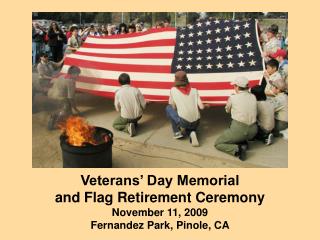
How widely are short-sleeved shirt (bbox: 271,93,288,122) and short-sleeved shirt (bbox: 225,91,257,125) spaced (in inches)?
29.2

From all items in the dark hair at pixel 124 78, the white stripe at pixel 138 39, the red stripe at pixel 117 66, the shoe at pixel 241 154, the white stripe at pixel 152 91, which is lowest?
the shoe at pixel 241 154

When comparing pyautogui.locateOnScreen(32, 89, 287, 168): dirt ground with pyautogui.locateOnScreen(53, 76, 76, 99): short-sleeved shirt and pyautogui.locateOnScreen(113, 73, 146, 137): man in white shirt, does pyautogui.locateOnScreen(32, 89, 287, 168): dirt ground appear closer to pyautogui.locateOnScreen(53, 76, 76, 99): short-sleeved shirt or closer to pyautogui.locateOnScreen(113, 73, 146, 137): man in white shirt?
pyautogui.locateOnScreen(113, 73, 146, 137): man in white shirt

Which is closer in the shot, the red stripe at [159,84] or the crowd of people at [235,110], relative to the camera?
the crowd of people at [235,110]

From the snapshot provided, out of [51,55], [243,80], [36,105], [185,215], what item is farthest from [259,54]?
[51,55]

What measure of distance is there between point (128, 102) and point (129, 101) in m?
0.02

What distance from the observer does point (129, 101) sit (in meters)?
5.39

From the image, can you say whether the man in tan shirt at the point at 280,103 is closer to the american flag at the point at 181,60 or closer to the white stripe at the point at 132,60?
the american flag at the point at 181,60

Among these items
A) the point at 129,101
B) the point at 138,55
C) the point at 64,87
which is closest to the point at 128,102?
the point at 129,101

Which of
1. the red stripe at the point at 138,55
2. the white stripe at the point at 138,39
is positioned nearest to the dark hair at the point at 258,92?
the red stripe at the point at 138,55

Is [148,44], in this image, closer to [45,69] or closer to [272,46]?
[45,69]

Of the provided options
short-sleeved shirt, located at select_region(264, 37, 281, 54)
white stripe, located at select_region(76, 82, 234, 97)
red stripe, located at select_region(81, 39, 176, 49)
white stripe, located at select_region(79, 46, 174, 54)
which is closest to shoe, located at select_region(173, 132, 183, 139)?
white stripe, located at select_region(76, 82, 234, 97)

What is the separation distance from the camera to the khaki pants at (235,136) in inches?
187

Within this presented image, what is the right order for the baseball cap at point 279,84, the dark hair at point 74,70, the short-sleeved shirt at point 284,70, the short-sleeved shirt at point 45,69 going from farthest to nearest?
the short-sleeved shirt at point 45,69 → the dark hair at point 74,70 → the short-sleeved shirt at point 284,70 → the baseball cap at point 279,84

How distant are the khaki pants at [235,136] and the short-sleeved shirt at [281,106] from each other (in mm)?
735
